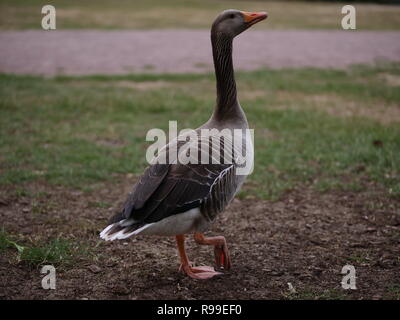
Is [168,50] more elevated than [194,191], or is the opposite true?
[168,50]

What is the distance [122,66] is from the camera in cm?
1258

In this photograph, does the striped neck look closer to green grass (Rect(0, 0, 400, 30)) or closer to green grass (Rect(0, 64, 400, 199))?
green grass (Rect(0, 64, 400, 199))

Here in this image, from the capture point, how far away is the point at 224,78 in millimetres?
3887

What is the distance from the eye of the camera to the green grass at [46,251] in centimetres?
378

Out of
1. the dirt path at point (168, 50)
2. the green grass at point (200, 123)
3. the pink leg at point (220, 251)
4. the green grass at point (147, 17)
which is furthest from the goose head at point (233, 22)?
the green grass at point (147, 17)

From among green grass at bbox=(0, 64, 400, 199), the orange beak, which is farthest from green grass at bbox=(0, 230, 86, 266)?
the orange beak

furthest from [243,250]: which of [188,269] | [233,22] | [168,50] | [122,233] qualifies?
[168,50]

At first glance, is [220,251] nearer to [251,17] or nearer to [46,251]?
[46,251]

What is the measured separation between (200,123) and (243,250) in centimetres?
370

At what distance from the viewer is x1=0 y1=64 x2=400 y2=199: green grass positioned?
18.9ft

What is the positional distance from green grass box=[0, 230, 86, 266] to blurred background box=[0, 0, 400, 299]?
1cm

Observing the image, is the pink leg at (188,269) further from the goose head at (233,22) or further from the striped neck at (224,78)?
the goose head at (233,22)

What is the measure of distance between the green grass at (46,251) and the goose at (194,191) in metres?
0.88
